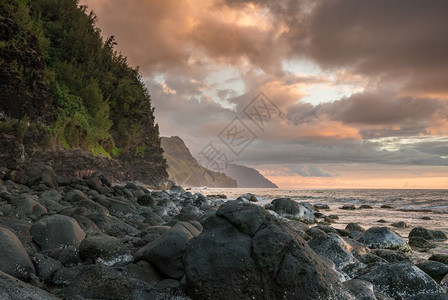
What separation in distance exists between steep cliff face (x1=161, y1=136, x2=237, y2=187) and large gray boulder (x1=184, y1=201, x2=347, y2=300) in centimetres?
10549

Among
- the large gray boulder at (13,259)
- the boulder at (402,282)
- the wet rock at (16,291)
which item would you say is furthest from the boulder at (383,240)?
the wet rock at (16,291)

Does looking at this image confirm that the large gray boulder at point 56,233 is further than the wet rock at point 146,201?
No

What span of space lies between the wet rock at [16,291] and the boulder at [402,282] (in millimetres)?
3433

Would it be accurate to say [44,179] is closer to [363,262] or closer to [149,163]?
[363,262]

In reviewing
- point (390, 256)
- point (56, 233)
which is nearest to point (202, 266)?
point (56, 233)

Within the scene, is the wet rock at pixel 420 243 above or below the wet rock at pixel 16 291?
below

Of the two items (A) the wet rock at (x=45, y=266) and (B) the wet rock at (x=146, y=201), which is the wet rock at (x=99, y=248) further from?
(B) the wet rock at (x=146, y=201)

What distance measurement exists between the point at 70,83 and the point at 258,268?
2228cm

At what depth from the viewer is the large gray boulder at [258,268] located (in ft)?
9.23

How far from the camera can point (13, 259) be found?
323 cm

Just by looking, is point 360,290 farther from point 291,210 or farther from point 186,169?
point 186,169

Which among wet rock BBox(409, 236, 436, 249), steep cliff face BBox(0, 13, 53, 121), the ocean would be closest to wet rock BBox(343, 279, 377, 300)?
the ocean

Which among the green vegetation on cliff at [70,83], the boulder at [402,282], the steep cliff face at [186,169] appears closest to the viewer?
the boulder at [402,282]

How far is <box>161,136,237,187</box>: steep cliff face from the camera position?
11931 cm
